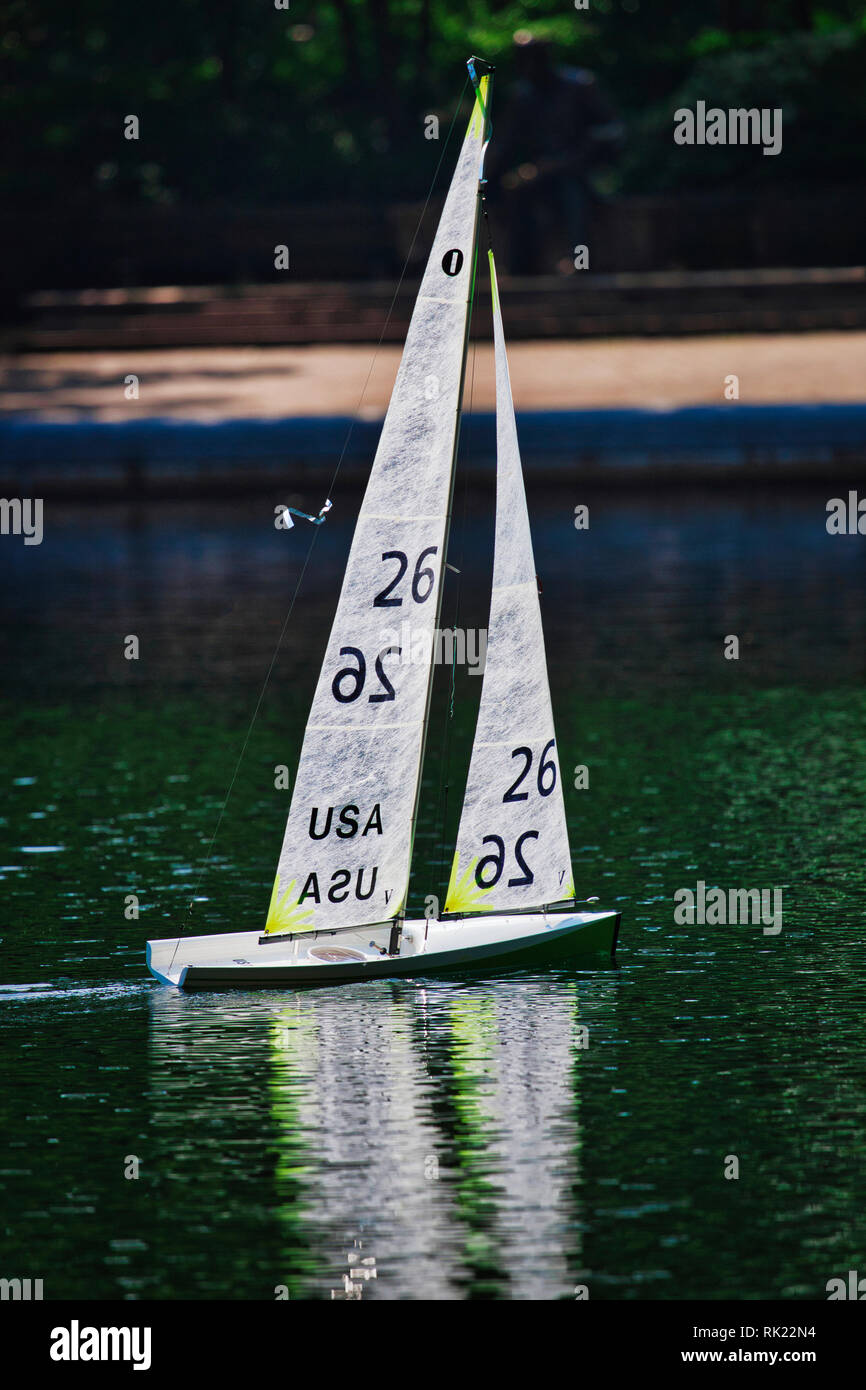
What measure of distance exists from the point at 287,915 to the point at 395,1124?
3835 millimetres

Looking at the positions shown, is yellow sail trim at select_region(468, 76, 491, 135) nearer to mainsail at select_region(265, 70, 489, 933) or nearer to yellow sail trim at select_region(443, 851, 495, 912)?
mainsail at select_region(265, 70, 489, 933)

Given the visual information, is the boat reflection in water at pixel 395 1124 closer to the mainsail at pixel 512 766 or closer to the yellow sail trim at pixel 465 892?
the yellow sail trim at pixel 465 892

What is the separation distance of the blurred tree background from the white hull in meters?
51.3

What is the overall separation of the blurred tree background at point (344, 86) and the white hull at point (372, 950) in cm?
5135

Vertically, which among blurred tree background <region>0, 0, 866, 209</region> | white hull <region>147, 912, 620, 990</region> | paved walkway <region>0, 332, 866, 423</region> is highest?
blurred tree background <region>0, 0, 866, 209</region>

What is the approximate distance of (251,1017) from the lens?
18359mm

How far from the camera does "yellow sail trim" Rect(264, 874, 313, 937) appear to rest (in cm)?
1930

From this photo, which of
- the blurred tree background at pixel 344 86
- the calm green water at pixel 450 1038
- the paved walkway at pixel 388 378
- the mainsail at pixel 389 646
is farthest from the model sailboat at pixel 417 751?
the blurred tree background at pixel 344 86

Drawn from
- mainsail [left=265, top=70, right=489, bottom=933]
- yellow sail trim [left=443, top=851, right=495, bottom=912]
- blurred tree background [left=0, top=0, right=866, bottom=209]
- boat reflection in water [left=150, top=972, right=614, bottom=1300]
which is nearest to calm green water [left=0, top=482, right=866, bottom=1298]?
boat reflection in water [left=150, top=972, right=614, bottom=1300]

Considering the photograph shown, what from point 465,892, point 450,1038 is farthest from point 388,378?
point 450,1038

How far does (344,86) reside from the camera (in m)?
87.4

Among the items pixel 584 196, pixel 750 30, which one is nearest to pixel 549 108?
pixel 584 196

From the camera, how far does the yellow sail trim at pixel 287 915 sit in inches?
760
